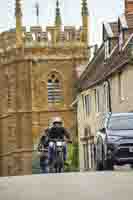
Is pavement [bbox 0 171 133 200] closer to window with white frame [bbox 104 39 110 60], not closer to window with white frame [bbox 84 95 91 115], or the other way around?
window with white frame [bbox 104 39 110 60]

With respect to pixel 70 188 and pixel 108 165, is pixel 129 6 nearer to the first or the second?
pixel 108 165

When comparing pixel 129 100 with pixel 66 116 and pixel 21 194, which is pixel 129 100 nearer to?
pixel 21 194

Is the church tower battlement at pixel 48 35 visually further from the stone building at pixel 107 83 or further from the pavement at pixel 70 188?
the pavement at pixel 70 188

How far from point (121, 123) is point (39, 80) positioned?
53.1 meters

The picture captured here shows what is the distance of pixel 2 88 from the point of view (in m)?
79.1

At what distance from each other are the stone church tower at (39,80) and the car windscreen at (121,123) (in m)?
51.5

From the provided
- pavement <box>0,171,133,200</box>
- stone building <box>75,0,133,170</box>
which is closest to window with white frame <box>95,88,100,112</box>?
stone building <box>75,0,133,170</box>

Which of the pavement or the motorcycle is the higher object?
the motorcycle

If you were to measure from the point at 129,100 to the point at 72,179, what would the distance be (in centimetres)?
1938

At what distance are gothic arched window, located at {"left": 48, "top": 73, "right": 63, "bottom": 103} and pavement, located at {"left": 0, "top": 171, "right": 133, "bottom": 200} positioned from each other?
5838 cm

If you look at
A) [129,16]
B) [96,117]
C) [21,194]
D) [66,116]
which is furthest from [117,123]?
[66,116]

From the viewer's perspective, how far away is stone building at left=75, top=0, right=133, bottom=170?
36.5m

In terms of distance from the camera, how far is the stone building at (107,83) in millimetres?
36531

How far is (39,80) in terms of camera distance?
76.1 meters
